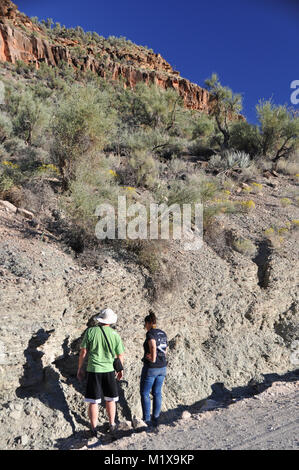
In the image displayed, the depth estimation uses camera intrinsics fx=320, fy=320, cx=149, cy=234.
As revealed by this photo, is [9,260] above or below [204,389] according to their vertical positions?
above

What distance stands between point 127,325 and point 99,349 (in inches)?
54.0

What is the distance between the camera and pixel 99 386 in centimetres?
385

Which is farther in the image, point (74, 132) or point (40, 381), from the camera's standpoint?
point (74, 132)

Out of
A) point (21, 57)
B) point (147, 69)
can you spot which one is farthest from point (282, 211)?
point (147, 69)

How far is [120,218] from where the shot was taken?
6.41 metres

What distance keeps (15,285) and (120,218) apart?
8.33 feet

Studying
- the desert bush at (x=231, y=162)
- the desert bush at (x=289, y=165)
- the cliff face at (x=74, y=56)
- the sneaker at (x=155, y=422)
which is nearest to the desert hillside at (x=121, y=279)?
the sneaker at (x=155, y=422)

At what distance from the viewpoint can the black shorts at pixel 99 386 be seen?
12.5 ft

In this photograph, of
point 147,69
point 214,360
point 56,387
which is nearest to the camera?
point 56,387

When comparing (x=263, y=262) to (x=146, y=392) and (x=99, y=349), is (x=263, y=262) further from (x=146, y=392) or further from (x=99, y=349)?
(x=99, y=349)

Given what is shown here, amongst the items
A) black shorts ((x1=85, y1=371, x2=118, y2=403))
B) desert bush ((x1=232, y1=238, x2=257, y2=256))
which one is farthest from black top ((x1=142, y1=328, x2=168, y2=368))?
desert bush ((x1=232, y1=238, x2=257, y2=256))

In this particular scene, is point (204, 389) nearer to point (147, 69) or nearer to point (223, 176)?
point (223, 176)

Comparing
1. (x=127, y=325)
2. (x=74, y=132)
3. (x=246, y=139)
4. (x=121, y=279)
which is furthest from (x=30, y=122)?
(x=127, y=325)

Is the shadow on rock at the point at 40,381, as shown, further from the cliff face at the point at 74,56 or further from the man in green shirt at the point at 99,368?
the cliff face at the point at 74,56
